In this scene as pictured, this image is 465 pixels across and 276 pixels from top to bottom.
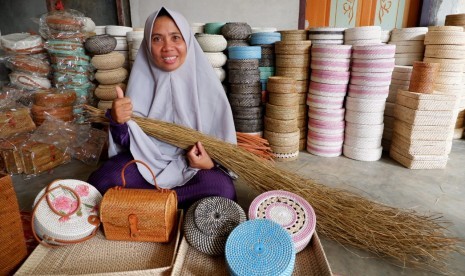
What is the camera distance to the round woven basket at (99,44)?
3.58 meters

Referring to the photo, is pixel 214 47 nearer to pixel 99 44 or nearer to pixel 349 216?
pixel 99 44

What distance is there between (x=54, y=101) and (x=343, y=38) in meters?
3.29

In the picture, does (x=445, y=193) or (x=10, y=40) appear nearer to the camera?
(x=445, y=193)

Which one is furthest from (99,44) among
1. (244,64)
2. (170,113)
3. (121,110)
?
(121,110)

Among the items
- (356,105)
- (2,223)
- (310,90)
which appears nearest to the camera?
(2,223)

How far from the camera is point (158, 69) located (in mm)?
2068

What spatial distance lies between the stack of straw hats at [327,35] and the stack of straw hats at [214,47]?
1.06m

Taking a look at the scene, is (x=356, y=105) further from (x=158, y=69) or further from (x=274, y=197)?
(x=158, y=69)

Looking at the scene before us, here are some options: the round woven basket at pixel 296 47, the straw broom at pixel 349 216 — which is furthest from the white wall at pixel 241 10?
the straw broom at pixel 349 216

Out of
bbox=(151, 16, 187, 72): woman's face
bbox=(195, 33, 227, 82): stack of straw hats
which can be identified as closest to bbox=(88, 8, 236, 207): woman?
bbox=(151, 16, 187, 72): woman's face

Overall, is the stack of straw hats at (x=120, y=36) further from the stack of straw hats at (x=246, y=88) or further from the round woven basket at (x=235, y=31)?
the stack of straw hats at (x=246, y=88)

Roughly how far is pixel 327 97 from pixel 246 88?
2.94ft

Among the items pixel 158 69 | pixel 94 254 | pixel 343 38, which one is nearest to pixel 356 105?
pixel 343 38

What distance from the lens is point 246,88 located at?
343 centimetres
